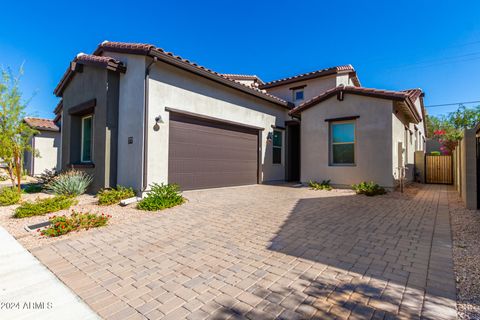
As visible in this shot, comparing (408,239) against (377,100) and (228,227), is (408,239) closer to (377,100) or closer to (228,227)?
(228,227)

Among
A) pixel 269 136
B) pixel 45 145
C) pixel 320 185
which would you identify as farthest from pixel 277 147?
pixel 45 145

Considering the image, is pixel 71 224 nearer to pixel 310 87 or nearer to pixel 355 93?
pixel 355 93

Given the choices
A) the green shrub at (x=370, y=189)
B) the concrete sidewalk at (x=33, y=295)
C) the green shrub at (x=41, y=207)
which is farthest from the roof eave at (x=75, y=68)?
the green shrub at (x=370, y=189)

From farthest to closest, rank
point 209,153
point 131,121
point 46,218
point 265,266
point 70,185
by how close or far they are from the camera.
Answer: point 209,153
point 70,185
point 131,121
point 46,218
point 265,266

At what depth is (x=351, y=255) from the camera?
3.35 metres

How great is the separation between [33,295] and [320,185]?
952 cm

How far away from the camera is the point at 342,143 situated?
33.5 ft

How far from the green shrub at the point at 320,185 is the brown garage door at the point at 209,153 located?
2769 mm

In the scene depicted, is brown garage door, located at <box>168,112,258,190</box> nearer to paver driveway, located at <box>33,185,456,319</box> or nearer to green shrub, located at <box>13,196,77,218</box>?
green shrub, located at <box>13,196,77,218</box>

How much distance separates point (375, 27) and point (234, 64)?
9.35m

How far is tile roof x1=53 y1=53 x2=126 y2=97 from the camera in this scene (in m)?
7.81

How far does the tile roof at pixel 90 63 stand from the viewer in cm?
781

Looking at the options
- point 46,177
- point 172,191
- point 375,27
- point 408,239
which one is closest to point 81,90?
point 46,177

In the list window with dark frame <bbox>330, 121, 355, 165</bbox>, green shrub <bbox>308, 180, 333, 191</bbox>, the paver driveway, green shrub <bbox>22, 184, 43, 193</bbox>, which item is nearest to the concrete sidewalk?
the paver driveway
